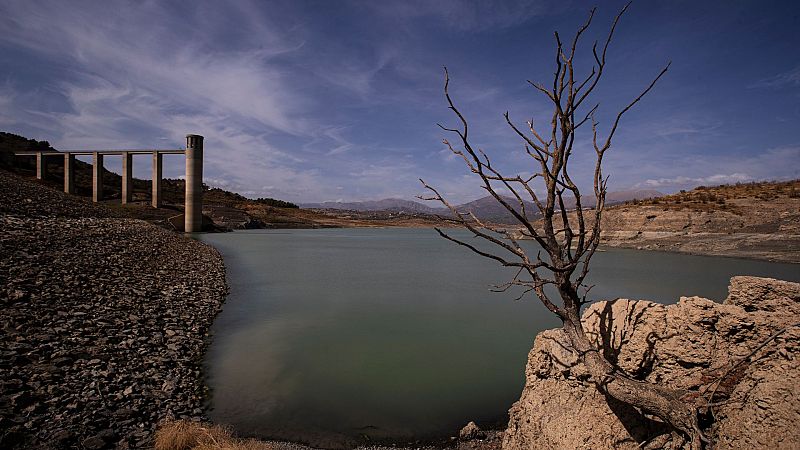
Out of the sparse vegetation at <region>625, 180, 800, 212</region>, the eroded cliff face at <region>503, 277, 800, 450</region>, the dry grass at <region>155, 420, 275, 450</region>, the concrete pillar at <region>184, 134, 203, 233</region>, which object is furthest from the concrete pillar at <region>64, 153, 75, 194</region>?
the sparse vegetation at <region>625, 180, 800, 212</region>

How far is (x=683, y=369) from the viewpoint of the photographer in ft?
10.2

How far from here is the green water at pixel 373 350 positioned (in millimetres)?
5605

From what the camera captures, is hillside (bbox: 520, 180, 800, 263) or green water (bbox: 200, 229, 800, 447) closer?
green water (bbox: 200, 229, 800, 447)

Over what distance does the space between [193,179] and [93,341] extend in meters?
45.4

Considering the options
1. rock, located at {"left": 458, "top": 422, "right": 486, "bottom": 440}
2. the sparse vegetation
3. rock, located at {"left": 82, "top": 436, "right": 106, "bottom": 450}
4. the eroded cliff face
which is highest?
the sparse vegetation

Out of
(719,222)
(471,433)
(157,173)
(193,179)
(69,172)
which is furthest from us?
(69,172)

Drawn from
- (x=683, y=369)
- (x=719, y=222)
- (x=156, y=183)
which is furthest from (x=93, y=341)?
(x=156, y=183)

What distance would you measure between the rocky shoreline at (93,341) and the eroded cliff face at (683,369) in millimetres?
4310

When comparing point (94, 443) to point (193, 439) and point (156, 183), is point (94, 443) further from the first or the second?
point (156, 183)

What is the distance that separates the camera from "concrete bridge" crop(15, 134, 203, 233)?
47.0m

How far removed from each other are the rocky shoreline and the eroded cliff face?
14.1ft

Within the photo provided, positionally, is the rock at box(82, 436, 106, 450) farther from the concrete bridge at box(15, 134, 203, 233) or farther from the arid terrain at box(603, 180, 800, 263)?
the concrete bridge at box(15, 134, 203, 233)

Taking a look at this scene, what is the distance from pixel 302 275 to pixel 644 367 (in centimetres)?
1754

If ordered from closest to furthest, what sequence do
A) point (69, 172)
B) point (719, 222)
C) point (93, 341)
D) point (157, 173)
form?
point (93, 341) < point (719, 222) < point (157, 173) < point (69, 172)
